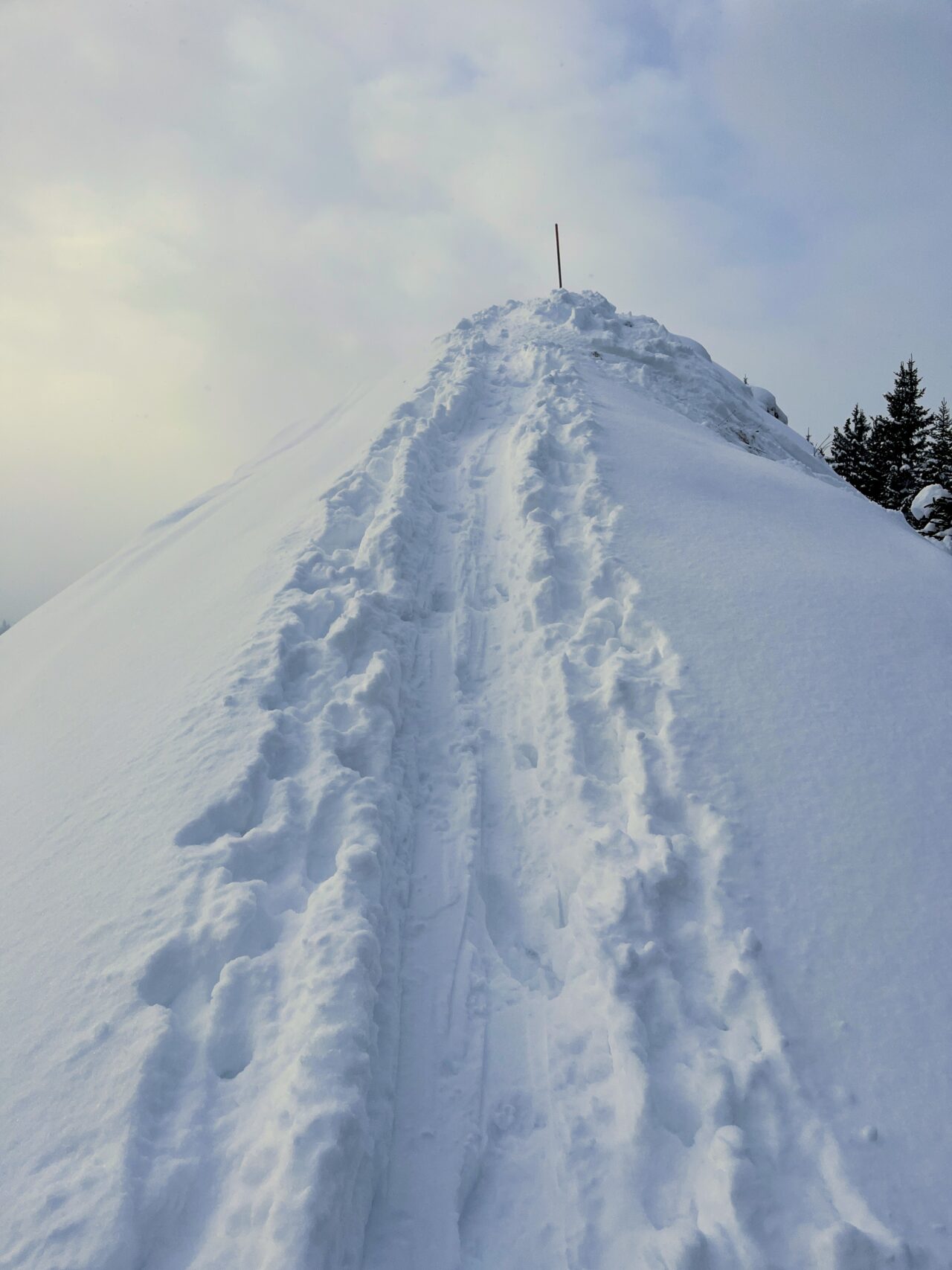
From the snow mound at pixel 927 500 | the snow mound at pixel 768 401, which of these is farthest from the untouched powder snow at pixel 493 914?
the snow mound at pixel 927 500

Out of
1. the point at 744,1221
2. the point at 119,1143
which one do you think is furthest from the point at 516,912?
the point at 119,1143

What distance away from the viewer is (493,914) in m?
3.54

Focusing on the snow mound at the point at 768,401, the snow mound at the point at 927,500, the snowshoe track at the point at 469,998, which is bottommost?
the snow mound at the point at 927,500

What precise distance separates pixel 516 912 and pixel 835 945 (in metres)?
1.38

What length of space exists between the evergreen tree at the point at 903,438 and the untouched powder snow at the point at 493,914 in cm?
2234

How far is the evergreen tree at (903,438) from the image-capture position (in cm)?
2531

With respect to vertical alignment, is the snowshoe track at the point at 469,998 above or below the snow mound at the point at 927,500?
above

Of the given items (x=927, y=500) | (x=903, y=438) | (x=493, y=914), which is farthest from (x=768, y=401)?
(x=493, y=914)

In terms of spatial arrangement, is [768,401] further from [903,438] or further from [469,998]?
[469,998]

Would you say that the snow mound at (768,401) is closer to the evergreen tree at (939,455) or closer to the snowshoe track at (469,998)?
the evergreen tree at (939,455)

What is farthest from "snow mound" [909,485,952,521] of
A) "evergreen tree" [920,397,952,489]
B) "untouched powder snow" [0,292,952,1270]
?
"untouched powder snow" [0,292,952,1270]

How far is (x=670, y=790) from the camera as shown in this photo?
382cm

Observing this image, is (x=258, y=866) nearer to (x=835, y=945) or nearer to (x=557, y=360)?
(x=835, y=945)

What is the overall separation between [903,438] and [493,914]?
90.5ft
